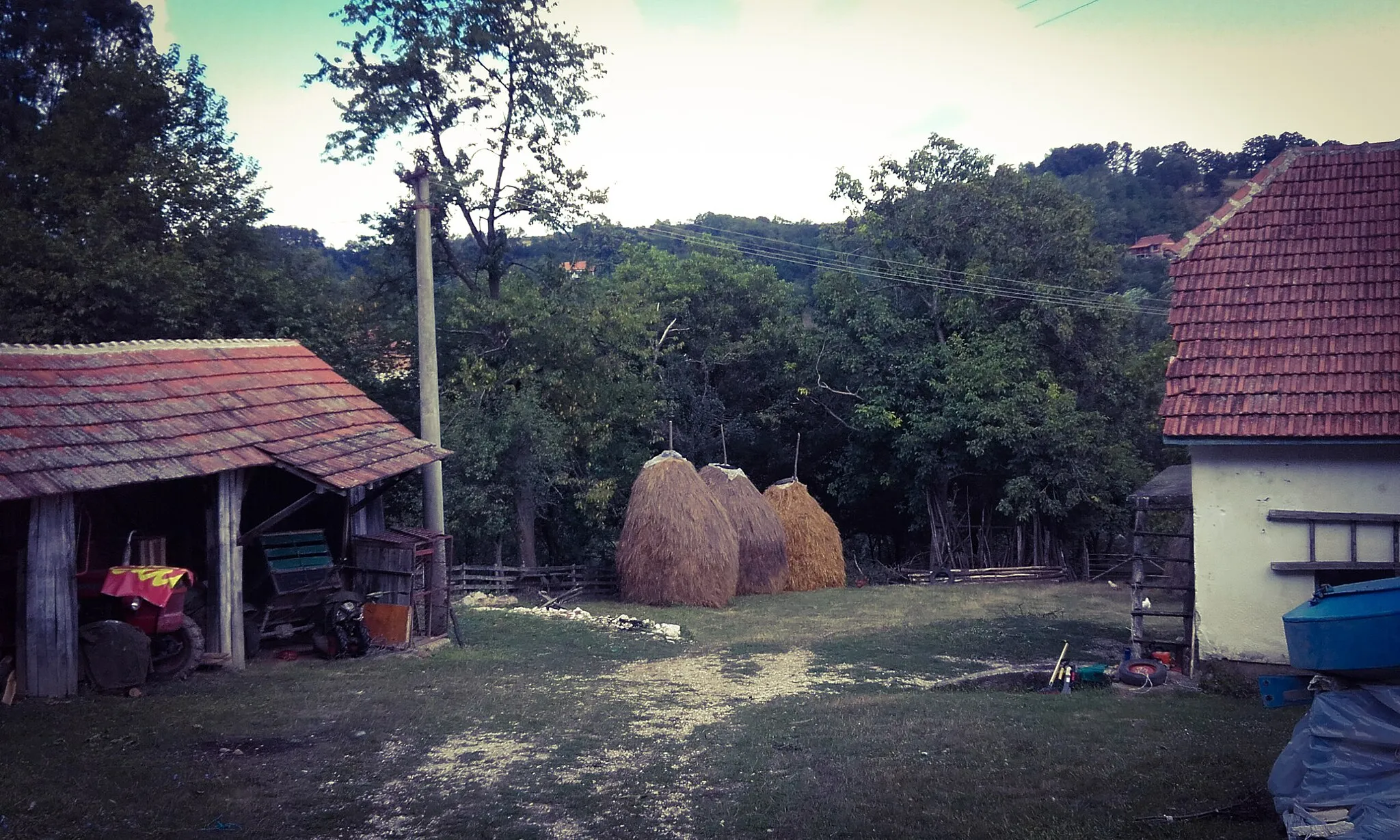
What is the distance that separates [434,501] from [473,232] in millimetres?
9866

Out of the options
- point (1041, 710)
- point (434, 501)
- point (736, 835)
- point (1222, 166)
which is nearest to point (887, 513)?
point (434, 501)

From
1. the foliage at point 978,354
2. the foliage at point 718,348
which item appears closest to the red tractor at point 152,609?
the foliage at point 718,348

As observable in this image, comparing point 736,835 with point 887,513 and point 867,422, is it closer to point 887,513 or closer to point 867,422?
point 867,422

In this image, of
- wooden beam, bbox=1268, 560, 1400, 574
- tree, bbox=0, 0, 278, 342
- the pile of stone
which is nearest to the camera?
wooden beam, bbox=1268, 560, 1400, 574

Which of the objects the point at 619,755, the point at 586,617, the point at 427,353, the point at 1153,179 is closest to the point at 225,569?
the point at 427,353

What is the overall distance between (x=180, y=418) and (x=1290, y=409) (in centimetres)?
1223

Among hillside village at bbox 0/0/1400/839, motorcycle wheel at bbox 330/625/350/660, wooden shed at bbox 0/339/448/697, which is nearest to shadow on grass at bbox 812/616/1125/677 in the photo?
hillside village at bbox 0/0/1400/839

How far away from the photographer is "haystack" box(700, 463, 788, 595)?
22016 mm

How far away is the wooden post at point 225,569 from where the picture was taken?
35.7 feet

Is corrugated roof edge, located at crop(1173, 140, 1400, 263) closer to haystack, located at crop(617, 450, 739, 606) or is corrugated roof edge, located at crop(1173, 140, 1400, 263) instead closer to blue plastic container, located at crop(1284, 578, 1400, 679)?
blue plastic container, located at crop(1284, 578, 1400, 679)

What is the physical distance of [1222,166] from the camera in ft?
169

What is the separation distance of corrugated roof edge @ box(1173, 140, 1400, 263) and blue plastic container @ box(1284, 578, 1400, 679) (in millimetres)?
7617

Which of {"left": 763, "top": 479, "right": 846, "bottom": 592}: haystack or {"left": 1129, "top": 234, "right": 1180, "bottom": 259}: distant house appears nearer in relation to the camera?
{"left": 763, "top": 479, "right": 846, "bottom": 592}: haystack

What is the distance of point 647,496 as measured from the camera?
20.1 metres
